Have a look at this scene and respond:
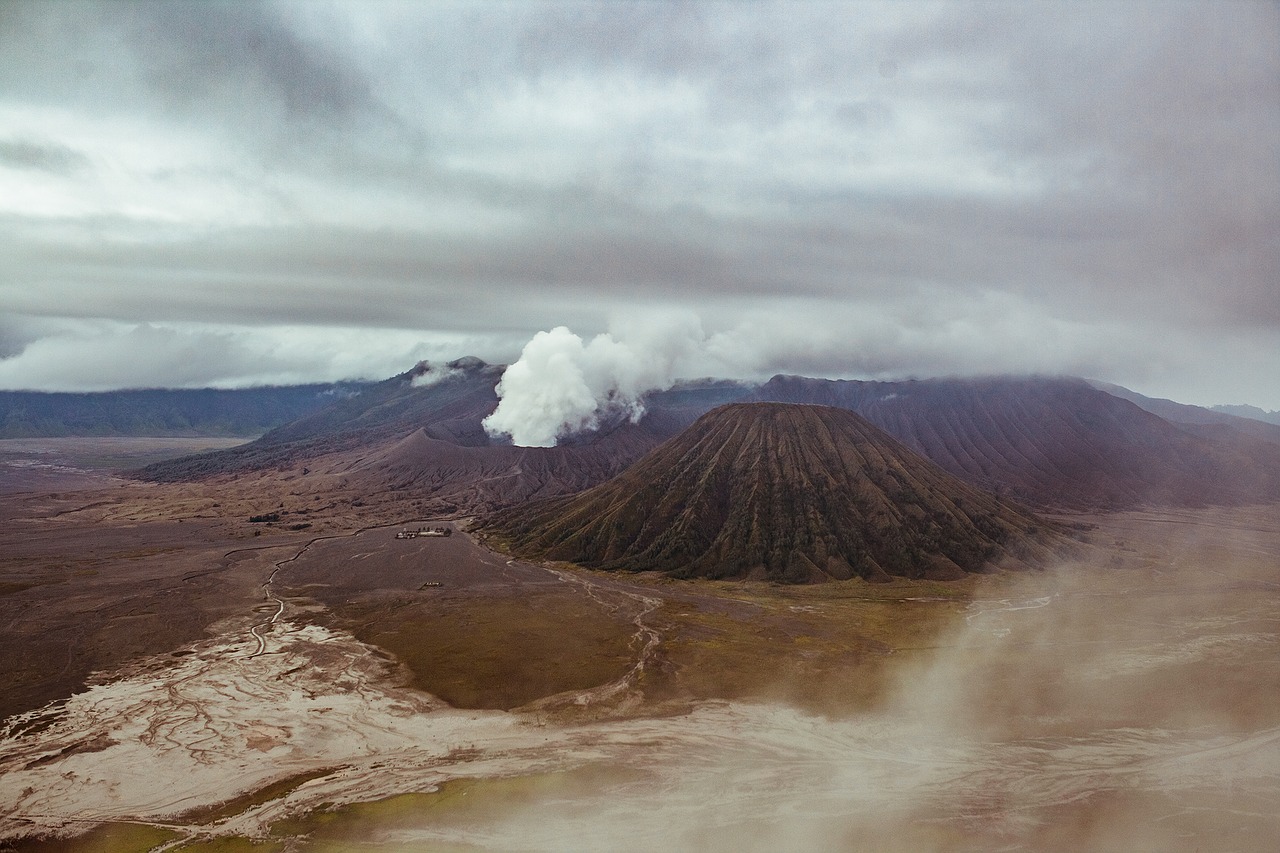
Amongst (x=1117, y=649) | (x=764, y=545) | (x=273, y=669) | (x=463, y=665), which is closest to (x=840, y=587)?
(x=764, y=545)

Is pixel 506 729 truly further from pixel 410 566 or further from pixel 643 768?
pixel 410 566

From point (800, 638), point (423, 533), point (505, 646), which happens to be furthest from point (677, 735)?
point (423, 533)

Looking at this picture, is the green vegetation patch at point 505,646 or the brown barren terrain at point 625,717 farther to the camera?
the green vegetation patch at point 505,646

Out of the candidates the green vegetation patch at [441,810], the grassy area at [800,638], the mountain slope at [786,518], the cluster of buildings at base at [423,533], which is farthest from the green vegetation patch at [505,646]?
the cluster of buildings at base at [423,533]

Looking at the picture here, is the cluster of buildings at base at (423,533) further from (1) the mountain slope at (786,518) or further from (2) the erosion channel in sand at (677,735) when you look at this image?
(2) the erosion channel in sand at (677,735)

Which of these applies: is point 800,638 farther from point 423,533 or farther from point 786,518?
point 423,533

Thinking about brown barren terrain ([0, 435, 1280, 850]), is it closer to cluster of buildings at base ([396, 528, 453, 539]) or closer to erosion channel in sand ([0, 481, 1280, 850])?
erosion channel in sand ([0, 481, 1280, 850])

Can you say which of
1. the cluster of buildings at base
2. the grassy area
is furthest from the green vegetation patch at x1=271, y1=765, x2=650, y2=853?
A: the cluster of buildings at base

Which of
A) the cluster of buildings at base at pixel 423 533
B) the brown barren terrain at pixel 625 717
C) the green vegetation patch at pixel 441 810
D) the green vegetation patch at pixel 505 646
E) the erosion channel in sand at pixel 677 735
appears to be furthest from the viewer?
the cluster of buildings at base at pixel 423 533
